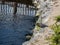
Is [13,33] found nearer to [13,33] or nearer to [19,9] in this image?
[13,33]

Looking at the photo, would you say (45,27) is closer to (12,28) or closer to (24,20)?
(12,28)

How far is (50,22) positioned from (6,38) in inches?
408

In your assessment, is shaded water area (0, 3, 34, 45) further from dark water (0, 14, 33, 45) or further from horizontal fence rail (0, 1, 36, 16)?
horizontal fence rail (0, 1, 36, 16)

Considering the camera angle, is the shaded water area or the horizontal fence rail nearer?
the shaded water area

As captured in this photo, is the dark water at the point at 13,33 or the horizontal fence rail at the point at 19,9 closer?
the dark water at the point at 13,33

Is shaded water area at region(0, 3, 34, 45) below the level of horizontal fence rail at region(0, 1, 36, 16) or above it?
below

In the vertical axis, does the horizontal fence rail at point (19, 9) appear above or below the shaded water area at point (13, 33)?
above

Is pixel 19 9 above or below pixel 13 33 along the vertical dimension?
above

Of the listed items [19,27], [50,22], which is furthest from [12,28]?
[50,22]

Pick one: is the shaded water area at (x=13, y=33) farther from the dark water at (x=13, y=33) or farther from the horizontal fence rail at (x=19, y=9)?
the horizontal fence rail at (x=19, y=9)

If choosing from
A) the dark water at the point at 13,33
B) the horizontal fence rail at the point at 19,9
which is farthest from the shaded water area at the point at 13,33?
the horizontal fence rail at the point at 19,9

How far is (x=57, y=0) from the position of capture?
10945mm

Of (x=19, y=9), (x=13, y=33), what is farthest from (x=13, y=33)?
(x=19, y=9)

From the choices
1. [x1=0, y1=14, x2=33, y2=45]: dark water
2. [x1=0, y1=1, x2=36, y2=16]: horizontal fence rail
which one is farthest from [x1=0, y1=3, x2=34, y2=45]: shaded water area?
[x1=0, y1=1, x2=36, y2=16]: horizontal fence rail
